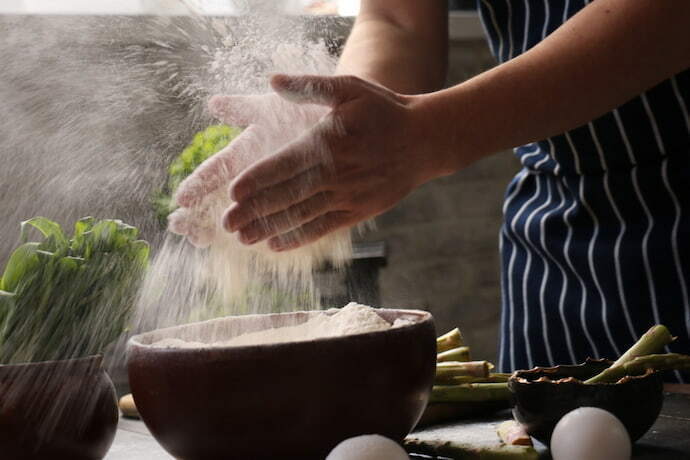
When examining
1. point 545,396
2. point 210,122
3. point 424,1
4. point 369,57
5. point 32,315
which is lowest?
point 545,396

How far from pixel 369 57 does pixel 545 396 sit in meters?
0.95

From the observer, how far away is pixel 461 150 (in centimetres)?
128

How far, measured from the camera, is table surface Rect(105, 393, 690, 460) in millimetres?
953

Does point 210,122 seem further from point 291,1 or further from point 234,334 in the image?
point 234,334

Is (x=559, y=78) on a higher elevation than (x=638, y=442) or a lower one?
higher

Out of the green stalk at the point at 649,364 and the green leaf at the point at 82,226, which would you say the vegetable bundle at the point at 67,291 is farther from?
the green stalk at the point at 649,364

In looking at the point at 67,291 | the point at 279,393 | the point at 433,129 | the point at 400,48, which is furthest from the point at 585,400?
the point at 400,48

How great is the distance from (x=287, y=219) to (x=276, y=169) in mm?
103

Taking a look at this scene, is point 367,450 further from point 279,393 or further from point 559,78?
point 559,78

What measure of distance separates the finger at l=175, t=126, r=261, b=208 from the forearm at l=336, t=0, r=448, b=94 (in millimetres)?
499

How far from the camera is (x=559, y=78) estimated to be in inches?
50.3

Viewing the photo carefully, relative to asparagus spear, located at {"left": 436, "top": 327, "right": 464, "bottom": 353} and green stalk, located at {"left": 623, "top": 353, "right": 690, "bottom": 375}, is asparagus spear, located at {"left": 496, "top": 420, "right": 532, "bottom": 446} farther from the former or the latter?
asparagus spear, located at {"left": 436, "top": 327, "right": 464, "bottom": 353}

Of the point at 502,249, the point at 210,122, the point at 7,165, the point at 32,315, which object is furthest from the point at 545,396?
the point at 7,165

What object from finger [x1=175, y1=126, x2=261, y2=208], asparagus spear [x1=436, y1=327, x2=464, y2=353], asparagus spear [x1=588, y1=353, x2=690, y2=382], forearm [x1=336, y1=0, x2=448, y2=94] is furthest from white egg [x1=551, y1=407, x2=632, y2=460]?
forearm [x1=336, y1=0, x2=448, y2=94]
